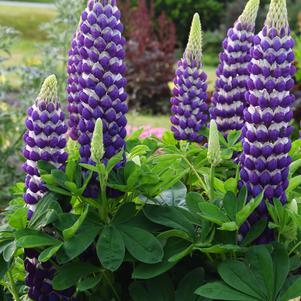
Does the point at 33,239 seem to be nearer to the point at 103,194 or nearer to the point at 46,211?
the point at 46,211

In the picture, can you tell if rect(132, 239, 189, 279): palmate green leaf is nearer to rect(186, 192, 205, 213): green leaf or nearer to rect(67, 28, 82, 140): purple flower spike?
rect(186, 192, 205, 213): green leaf

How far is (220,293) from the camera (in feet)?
5.60

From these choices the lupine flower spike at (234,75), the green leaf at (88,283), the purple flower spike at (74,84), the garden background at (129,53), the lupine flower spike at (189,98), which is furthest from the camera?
the garden background at (129,53)

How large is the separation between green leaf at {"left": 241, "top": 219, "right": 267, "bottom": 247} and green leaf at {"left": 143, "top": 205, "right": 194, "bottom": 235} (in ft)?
0.46

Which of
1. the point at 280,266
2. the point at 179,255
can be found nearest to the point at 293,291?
the point at 280,266

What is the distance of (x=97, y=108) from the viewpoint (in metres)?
1.91

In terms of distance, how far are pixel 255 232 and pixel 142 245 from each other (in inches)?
11.6

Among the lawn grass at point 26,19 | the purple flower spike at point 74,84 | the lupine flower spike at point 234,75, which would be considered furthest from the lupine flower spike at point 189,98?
the lawn grass at point 26,19

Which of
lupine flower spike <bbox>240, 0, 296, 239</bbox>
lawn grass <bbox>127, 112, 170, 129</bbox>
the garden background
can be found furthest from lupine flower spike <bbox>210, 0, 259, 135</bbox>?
lawn grass <bbox>127, 112, 170, 129</bbox>

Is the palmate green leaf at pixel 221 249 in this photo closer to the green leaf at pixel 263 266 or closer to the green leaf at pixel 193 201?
the green leaf at pixel 263 266

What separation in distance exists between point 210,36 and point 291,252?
15255mm

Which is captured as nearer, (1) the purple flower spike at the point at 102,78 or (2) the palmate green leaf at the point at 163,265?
(2) the palmate green leaf at the point at 163,265

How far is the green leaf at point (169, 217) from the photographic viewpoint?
1.82m

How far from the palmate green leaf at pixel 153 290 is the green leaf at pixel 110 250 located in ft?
0.43
